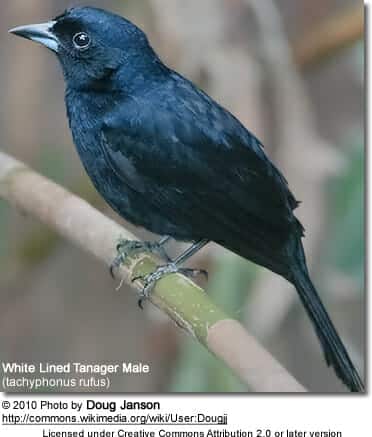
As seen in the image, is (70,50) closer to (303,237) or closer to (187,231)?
(187,231)

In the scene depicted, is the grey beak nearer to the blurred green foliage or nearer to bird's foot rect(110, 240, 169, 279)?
bird's foot rect(110, 240, 169, 279)

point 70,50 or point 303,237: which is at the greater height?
point 70,50

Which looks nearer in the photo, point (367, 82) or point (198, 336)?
point (198, 336)

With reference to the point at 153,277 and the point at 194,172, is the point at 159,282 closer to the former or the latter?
the point at 153,277

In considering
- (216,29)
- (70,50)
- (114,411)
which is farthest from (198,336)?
(216,29)

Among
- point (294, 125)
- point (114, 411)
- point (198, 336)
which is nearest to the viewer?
point (198, 336)

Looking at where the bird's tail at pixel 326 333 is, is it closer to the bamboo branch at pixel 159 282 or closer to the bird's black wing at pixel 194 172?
the bird's black wing at pixel 194 172

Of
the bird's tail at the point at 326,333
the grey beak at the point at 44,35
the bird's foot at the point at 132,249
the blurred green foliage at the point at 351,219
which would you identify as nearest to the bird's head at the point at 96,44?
the grey beak at the point at 44,35

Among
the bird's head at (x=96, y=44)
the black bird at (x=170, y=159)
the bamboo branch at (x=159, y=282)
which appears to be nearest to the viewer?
the bamboo branch at (x=159, y=282)
